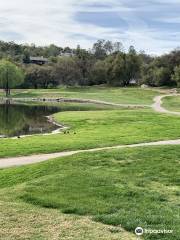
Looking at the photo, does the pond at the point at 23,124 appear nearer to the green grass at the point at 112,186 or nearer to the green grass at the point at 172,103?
the green grass at the point at 172,103

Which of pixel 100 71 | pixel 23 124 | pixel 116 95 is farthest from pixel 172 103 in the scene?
pixel 100 71


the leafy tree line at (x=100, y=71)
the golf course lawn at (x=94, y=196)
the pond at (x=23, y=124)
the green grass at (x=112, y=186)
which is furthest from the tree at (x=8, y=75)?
the green grass at (x=112, y=186)

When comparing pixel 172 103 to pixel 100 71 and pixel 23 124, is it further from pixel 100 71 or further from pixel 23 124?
pixel 100 71

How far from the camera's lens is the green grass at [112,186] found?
496 inches

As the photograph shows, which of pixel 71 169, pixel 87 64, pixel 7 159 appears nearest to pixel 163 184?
pixel 71 169

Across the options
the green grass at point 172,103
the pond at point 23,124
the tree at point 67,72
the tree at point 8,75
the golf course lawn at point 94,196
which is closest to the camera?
the golf course lawn at point 94,196

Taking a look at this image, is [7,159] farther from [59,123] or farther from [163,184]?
[59,123]

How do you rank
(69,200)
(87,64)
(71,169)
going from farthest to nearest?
(87,64) → (71,169) → (69,200)

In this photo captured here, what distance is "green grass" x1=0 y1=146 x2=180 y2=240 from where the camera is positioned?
12594mm

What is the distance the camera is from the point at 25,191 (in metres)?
15.4

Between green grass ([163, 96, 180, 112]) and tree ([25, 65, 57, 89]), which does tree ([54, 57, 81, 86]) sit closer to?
tree ([25, 65, 57, 89])

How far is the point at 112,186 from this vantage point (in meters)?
15.9

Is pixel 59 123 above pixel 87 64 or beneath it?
beneath

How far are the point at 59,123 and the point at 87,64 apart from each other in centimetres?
9428
